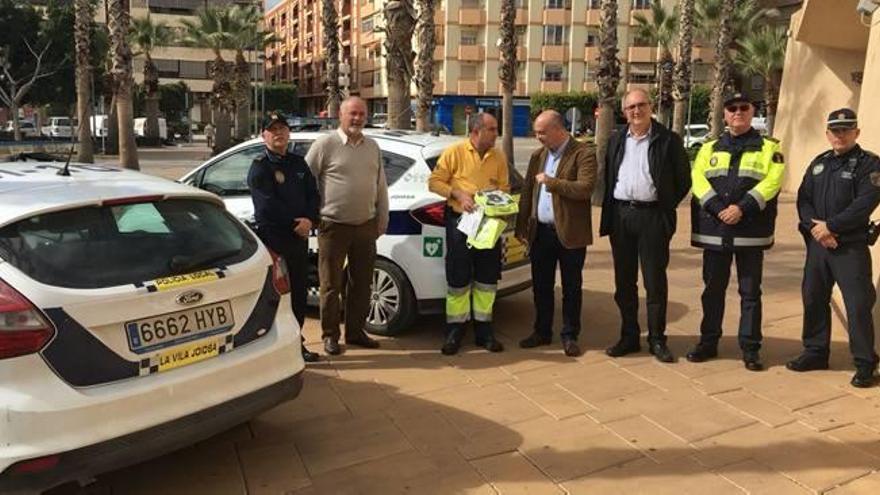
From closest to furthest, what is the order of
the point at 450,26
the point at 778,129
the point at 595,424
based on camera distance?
the point at 595,424 < the point at 778,129 < the point at 450,26

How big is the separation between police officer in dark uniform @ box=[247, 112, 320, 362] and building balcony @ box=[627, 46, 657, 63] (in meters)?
66.0

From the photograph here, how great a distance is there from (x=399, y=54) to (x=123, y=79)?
29.2ft

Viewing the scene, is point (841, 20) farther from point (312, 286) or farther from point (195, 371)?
point (195, 371)

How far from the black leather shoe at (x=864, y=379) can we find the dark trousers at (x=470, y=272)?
243 cm

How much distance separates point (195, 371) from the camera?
11.5ft

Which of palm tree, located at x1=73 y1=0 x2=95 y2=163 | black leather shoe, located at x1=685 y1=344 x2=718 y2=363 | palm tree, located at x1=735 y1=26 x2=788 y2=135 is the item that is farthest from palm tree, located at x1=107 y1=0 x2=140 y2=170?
palm tree, located at x1=735 y1=26 x2=788 y2=135

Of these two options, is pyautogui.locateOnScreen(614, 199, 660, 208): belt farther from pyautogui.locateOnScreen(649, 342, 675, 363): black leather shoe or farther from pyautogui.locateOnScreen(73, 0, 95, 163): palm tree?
pyautogui.locateOnScreen(73, 0, 95, 163): palm tree

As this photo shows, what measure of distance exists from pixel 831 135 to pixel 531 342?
2.49m

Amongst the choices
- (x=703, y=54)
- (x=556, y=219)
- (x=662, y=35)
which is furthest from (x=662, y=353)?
(x=703, y=54)

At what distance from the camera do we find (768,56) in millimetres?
41125

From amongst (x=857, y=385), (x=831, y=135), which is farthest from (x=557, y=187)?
(x=857, y=385)

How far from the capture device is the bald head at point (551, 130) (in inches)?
224

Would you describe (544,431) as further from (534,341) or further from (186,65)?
(186,65)

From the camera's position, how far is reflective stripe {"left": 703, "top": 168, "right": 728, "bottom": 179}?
17.7ft
